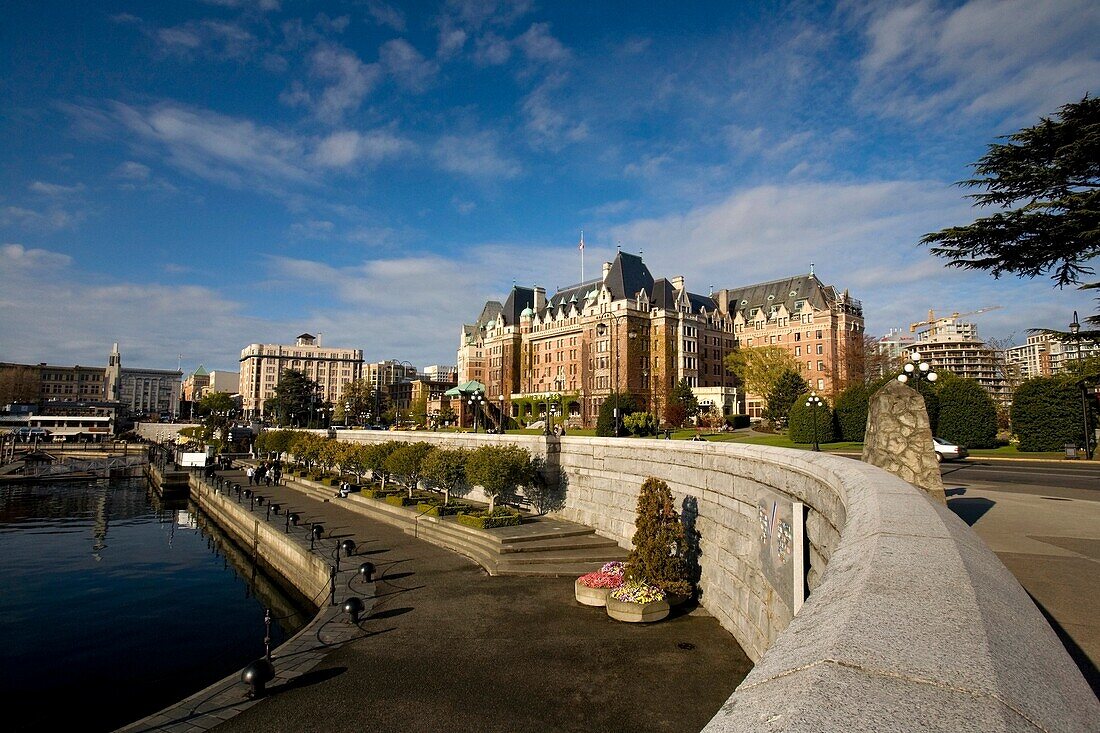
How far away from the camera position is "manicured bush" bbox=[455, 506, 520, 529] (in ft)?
90.7

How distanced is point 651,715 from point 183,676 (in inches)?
598

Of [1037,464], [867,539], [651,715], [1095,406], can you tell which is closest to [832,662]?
[867,539]

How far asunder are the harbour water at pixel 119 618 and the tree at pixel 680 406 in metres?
49.4

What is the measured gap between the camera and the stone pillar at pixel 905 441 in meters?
12.3

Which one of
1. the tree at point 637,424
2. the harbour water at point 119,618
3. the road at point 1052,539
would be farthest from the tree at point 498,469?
the tree at point 637,424

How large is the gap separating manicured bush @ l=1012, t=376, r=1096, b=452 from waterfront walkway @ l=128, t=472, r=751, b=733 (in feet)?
120

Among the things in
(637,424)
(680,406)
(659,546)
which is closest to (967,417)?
(637,424)

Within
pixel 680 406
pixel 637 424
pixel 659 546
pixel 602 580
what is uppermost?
pixel 680 406

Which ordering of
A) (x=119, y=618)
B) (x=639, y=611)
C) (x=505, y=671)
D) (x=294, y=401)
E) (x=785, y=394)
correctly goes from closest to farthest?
(x=505, y=671)
(x=639, y=611)
(x=119, y=618)
(x=785, y=394)
(x=294, y=401)

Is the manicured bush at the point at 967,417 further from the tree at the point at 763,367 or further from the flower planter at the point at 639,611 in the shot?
the flower planter at the point at 639,611

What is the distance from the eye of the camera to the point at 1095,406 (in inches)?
1564

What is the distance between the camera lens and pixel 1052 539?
35.4 feet

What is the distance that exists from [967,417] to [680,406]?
3403cm

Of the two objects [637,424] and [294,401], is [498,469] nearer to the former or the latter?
[637,424]
